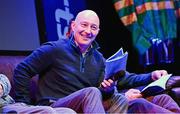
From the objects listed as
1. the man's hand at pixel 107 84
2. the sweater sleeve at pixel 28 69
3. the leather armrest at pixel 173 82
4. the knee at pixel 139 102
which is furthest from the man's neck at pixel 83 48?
the leather armrest at pixel 173 82

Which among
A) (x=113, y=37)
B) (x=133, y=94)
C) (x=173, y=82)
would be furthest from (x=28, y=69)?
(x=113, y=37)

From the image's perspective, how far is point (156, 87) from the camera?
2.31 metres

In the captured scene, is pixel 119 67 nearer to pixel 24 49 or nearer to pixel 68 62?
pixel 68 62

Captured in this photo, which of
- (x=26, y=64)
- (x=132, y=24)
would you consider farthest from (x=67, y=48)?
(x=132, y=24)

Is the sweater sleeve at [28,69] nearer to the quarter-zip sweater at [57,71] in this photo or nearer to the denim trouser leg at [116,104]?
the quarter-zip sweater at [57,71]

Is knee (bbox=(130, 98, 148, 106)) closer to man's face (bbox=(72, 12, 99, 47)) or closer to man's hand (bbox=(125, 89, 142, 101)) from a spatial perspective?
man's hand (bbox=(125, 89, 142, 101))

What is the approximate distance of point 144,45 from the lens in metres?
3.68

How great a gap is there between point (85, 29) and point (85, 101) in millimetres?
541

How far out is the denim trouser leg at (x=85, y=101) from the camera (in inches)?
78.6

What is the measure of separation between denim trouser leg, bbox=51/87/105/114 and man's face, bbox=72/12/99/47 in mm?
442

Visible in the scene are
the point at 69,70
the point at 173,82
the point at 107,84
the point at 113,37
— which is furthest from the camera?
the point at 113,37

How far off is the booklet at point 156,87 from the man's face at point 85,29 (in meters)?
0.47

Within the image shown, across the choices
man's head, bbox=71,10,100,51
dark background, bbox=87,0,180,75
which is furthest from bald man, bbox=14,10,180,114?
dark background, bbox=87,0,180,75

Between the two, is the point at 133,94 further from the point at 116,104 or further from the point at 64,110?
the point at 64,110
